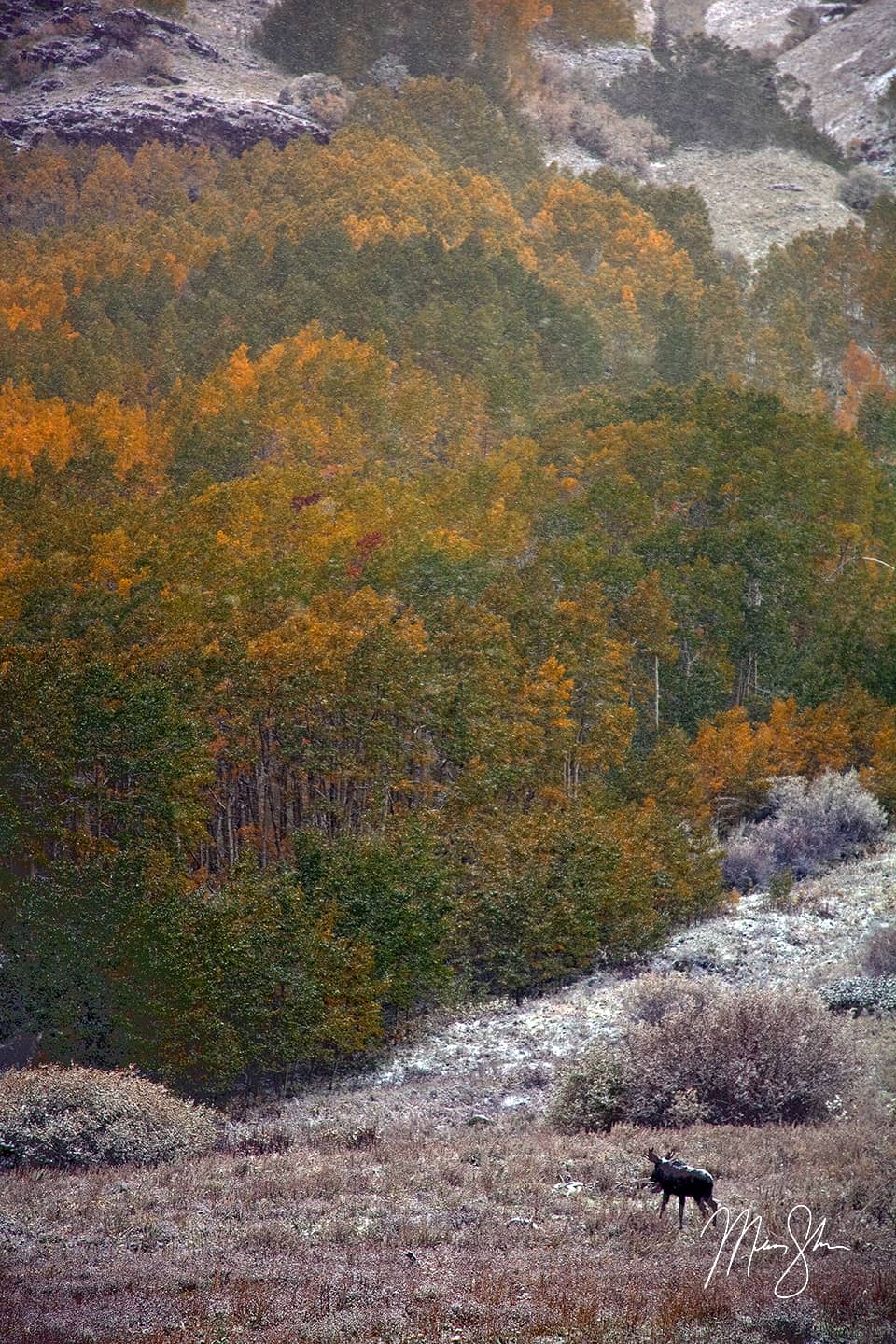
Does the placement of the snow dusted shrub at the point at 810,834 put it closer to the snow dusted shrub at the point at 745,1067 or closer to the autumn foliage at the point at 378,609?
the autumn foliage at the point at 378,609

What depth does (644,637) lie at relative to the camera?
194 feet

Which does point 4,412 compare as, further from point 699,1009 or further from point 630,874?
point 699,1009

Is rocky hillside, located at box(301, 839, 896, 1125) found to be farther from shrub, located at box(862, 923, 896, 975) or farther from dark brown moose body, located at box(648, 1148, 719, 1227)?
dark brown moose body, located at box(648, 1148, 719, 1227)

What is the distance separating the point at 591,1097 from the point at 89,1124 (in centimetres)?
791

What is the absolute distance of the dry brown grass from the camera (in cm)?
1462

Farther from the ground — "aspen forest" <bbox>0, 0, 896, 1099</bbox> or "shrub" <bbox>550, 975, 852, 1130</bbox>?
"shrub" <bbox>550, 975, 852, 1130</bbox>

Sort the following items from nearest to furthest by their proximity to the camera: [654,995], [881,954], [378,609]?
[654,995], [881,954], [378,609]

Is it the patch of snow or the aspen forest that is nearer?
the patch of snow

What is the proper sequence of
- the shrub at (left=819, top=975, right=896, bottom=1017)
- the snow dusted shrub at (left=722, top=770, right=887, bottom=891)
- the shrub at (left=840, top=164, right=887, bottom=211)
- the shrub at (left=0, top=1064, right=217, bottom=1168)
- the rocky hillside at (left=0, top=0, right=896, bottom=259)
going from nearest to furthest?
the shrub at (left=0, top=1064, right=217, bottom=1168) < the shrub at (left=819, top=975, right=896, bottom=1017) < the snow dusted shrub at (left=722, top=770, right=887, bottom=891) < the rocky hillside at (left=0, top=0, right=896, bottom=259) < the shrub at (left=840, top=164, right=887, bottom=211)

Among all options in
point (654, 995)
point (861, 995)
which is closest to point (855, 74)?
point (861, 995)

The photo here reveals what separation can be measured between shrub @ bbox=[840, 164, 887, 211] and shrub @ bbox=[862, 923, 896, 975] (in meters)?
112
